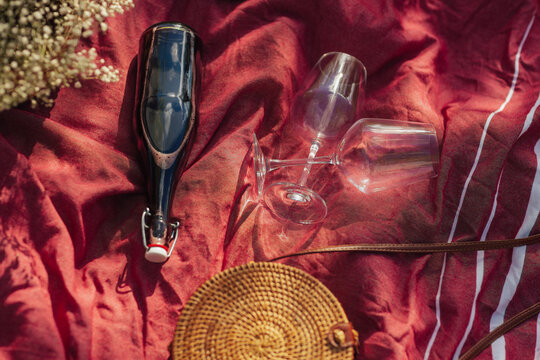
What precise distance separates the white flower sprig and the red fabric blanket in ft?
0.30

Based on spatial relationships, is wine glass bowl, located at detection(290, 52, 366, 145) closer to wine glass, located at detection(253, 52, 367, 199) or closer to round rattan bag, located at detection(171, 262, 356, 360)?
wine glass, located at detection(253, 52, 367, 199)

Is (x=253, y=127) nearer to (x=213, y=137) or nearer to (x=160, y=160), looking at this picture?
(x=213, y=137)

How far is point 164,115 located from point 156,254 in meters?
0.20

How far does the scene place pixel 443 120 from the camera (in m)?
0.88

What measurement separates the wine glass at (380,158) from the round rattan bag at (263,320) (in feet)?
0.47

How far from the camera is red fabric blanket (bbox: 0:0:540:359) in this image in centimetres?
69

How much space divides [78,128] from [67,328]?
0.30 metres

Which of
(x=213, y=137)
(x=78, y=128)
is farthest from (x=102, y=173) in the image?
(x=213, y=137)

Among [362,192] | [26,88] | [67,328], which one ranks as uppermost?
[26,88]

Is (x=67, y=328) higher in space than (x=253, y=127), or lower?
lower

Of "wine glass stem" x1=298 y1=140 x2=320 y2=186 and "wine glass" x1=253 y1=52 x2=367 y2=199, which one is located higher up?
"wine glass" x1=253 y1=52 x2=367 y2=199

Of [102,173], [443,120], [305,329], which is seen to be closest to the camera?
[305,329]

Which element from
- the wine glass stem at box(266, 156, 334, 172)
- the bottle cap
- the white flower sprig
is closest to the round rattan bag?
the bottle cap

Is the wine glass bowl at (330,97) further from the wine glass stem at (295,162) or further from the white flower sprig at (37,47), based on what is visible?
the white flower sprig at (37,47)
